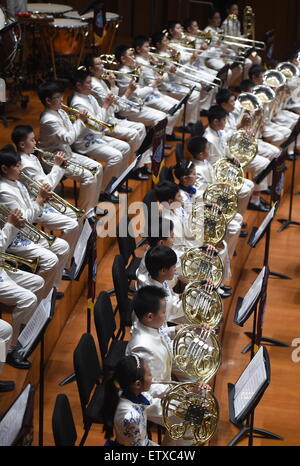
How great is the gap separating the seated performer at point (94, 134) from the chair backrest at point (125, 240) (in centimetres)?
107

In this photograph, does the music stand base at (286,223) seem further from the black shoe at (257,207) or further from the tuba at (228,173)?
the tuba at (228,173)

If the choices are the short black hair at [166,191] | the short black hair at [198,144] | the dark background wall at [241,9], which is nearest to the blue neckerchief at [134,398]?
the short black hair at [166,191]

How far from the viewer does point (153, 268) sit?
5.57m

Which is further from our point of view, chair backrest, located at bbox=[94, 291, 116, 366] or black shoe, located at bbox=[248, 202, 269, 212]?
black shoe, located at bbox=[248, 202, 269, 212]

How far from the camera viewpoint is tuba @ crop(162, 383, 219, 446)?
4492mm

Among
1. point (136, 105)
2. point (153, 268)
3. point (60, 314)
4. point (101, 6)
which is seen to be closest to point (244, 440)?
point (153, 268)

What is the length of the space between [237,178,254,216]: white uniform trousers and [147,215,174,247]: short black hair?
1892mm

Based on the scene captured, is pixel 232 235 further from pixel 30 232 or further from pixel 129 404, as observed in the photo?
pixel 129 404

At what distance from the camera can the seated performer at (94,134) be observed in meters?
7.57

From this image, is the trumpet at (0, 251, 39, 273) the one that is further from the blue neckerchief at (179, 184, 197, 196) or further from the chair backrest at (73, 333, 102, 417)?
the blue neckerchief at (179, 184, 197, 196)

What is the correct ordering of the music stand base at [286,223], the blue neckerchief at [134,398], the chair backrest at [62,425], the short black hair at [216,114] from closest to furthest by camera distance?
the chair backrest at [62,425], the blue neckerchief at [134,398], the short black hair at [216,114], the music stand base at [286,223]

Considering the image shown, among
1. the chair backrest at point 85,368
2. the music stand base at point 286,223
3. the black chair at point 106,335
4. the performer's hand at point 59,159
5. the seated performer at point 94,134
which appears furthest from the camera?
the music stand base at point 286,223

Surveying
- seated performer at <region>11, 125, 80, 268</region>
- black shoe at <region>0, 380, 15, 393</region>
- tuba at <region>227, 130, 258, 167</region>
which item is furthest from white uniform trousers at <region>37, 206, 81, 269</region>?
tuba at <region>227, 130, 258, 167</region>

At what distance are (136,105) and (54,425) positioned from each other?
502 cm
